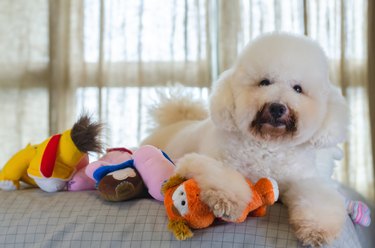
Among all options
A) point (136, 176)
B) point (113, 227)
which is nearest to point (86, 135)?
point (136, 176)

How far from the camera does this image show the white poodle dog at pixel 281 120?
3.85ft

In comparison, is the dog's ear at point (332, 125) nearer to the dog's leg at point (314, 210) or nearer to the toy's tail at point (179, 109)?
the dog's leg at point (314, 210)

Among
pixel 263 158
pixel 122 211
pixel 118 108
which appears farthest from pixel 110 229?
pixel 118 108

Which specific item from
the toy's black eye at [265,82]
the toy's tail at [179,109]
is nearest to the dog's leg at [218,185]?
the toy's black eye at [265,82]

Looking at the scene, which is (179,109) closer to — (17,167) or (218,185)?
(17,167)

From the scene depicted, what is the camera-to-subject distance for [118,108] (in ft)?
9.70

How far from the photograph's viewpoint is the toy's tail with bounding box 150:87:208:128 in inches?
83.0

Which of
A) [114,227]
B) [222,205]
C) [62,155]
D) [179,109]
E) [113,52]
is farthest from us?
[113,52]

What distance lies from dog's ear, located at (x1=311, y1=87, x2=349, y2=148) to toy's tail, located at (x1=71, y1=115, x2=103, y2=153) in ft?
1.97

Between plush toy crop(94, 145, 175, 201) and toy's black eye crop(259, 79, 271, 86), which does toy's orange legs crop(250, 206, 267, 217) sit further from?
toy's black eye crop(259, 79, 271, 86)

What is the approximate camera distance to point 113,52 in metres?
2.96

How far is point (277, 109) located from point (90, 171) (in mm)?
518

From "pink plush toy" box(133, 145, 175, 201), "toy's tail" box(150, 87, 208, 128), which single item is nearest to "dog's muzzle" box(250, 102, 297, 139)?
"pink plush toy" box(133, 145, 175, 201)

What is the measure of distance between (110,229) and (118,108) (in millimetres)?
1912
